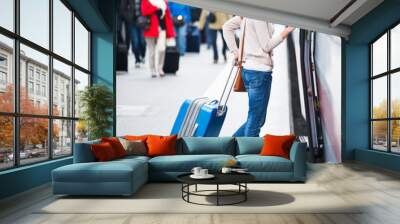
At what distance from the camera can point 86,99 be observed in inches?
301

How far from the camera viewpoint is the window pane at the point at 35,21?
18.0ft

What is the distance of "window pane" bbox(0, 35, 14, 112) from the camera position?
16.0 feet

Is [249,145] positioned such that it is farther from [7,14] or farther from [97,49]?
[7,14]

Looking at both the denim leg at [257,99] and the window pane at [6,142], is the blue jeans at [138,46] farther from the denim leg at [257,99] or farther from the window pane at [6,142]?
the window pane at [6,142]

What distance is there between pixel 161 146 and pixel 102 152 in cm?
128

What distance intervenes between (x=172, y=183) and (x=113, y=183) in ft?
4.50

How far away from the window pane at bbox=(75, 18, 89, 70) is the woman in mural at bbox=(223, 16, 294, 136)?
3.32m

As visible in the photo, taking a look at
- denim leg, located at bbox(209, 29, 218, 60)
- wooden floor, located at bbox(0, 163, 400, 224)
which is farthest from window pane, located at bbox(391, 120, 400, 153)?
denim leg, located at bbox(209, 29, 218, 60)

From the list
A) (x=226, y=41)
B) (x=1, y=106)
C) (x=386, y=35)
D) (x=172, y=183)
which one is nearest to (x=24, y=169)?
(x=1, y=106)

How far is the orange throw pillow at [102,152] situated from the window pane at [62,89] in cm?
136

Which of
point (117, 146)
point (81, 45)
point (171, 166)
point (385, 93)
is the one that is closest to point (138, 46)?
point (81, 45)

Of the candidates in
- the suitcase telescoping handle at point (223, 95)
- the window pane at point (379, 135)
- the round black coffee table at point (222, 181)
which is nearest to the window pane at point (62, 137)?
the round black coffee table at point (222, 181)

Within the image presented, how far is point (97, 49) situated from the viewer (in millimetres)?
8797

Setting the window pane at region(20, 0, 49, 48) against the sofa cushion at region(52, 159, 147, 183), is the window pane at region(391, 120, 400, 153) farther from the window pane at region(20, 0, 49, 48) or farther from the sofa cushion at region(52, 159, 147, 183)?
the window pane at region(20, 0, 49, 48)
